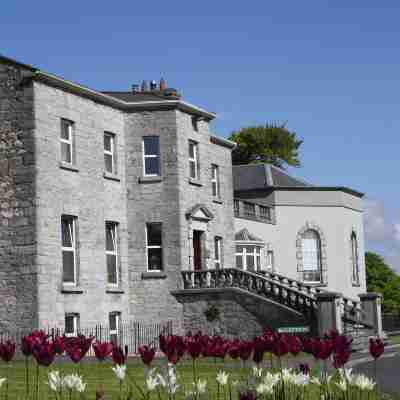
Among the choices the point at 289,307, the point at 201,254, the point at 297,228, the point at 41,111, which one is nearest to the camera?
the point at 41,111

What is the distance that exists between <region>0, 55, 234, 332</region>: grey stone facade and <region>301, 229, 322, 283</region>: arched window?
1214cm

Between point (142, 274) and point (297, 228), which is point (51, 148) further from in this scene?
point (297, 228)

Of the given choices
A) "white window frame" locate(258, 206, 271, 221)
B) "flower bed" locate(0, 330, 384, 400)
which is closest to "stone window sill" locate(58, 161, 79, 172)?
"white window frame" locate(258, 206, 271, 221)

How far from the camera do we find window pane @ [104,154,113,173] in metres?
36.9

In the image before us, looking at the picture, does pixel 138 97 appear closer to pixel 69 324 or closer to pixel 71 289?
pixel 71 289

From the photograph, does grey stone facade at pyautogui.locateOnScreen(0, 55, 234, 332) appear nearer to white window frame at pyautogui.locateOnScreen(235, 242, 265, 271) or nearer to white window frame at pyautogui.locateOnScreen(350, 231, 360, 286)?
white window frame at pyautogui.locateOnScreen(235, 242, 265, 271)

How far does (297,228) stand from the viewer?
53750mm

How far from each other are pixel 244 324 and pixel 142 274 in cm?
433

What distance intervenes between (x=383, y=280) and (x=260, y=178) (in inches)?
1362

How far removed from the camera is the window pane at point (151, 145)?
1503 inches

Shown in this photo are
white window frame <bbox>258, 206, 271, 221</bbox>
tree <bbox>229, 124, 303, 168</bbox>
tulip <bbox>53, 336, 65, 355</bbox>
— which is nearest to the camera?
tulip <bbox>53, 336, 65, 355</bbox>

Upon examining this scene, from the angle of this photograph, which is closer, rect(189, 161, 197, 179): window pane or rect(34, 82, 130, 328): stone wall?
rect(34, 82, 130, 328): stone wall

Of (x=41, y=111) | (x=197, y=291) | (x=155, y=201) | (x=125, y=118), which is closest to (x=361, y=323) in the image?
(x=197, y=291)

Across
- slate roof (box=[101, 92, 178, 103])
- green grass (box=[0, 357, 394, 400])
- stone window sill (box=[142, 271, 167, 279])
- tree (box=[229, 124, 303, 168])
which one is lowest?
green grass (box=[0, 357, 394, 400])
